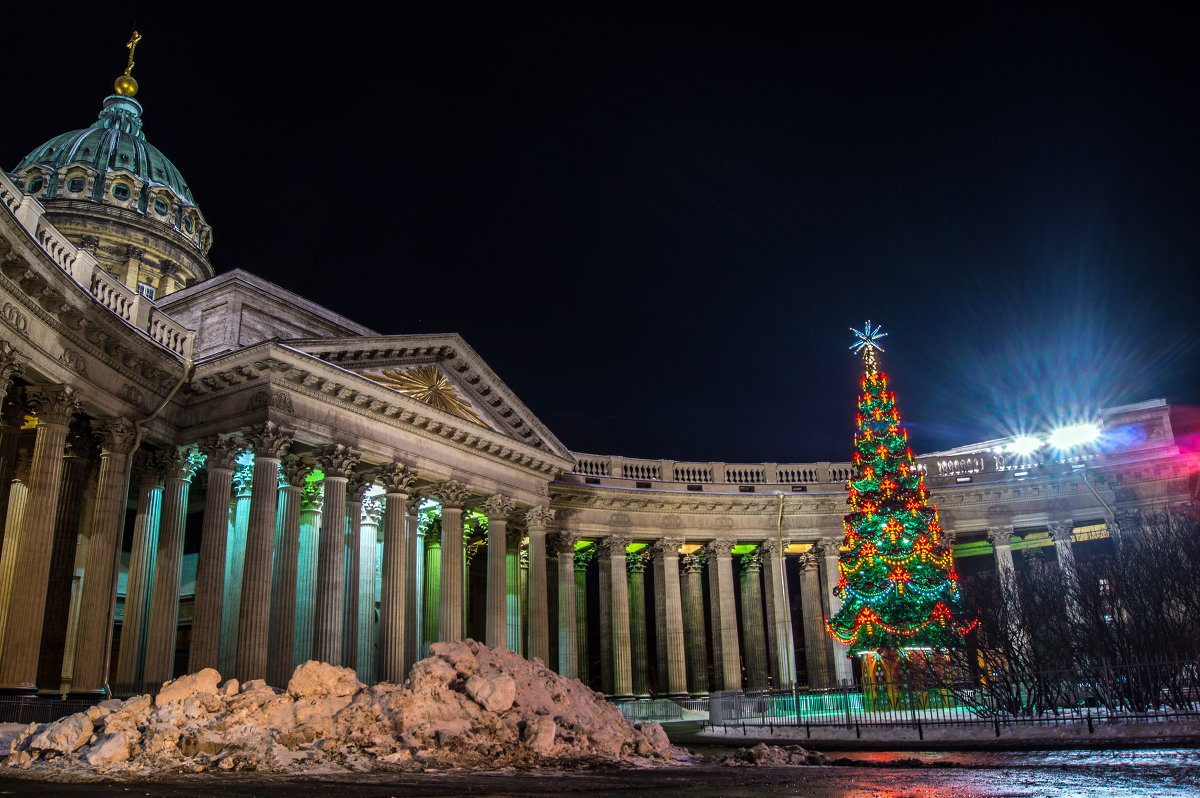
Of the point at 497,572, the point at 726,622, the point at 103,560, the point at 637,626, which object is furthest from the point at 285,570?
the point at 726,622

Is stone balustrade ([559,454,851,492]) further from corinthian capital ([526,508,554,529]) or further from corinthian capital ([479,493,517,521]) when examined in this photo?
corinthian capital ([479,493,517,521])

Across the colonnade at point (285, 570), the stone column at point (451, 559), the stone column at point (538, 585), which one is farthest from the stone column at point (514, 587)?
the stone column at point (451, 559)

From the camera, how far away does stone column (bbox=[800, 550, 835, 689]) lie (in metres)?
41.7

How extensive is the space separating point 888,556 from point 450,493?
15.5 meters

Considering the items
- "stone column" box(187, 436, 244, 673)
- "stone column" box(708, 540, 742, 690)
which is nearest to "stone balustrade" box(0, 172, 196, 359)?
"stone column" box(187, 436, 244, 673)

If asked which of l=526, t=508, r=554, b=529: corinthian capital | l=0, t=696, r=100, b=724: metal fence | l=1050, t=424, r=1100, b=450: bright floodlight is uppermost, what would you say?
l=1050, t=424, r=1100, b=450: bright floodlight

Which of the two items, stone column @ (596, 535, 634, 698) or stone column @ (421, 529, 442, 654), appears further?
stone column @ (596, 535, 634, 698)

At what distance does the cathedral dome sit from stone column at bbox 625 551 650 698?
30.2 metres

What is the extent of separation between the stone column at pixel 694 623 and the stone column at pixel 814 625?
16.3ft

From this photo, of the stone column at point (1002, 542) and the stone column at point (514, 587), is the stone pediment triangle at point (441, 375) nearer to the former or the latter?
the stone column at point (514, 587)

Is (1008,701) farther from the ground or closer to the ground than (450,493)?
closer to the ground

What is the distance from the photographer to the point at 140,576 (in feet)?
82.9

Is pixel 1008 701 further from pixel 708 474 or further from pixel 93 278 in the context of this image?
pixel 93 278

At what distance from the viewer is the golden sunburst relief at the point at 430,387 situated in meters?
31.3
